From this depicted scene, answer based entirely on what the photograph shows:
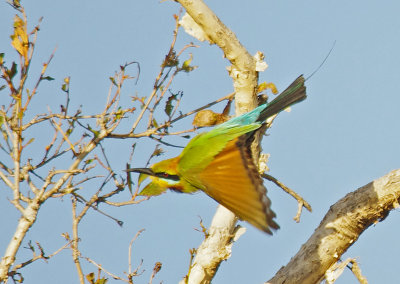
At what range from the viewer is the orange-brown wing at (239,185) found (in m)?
2.84

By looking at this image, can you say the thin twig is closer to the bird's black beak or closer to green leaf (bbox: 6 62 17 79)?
the bird's black beak

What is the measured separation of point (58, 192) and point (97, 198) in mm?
234

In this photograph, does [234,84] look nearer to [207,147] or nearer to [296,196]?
[207,147]

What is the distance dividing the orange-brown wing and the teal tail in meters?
0.26

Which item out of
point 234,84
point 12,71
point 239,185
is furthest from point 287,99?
point 12,71

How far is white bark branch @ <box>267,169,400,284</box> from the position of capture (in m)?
3.20

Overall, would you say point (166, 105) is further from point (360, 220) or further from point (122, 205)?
point (360, 220)

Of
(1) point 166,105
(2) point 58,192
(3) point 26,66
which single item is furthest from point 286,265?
(3) point 26,66

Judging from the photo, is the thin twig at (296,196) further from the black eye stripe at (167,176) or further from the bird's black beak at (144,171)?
the bird's black beak at (144,171)

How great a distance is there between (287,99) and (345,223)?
2.32ft

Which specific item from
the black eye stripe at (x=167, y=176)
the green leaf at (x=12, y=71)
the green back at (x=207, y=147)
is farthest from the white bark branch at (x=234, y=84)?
the green leaf at (x=12, y=71)

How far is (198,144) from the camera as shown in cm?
338

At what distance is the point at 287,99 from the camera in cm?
352

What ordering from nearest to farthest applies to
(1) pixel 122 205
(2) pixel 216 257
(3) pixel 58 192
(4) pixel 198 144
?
1. (3) pixel 58 192
2. (1) pixel 122 205
3. (2) pixel 216 257
4. (4) pixel 198 144
